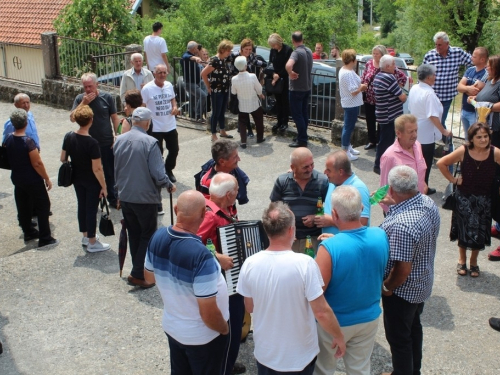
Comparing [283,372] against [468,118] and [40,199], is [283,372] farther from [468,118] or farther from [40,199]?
[468,118]

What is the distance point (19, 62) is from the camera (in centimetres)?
1711

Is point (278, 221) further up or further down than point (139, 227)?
further up

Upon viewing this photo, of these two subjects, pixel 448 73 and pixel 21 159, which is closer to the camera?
pixel 21 159

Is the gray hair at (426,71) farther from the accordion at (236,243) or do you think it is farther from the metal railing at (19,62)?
the metal railing at (19,62)

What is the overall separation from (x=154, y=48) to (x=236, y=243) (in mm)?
8584

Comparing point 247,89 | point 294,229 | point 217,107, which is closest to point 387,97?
point 247,89

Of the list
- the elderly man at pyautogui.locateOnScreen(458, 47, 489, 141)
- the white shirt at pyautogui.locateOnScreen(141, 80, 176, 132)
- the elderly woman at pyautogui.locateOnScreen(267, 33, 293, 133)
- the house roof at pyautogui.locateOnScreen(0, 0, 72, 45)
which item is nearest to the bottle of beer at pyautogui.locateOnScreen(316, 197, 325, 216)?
the white shirt at pyautogui.locateOnScreen(141, 80, 176, 132)

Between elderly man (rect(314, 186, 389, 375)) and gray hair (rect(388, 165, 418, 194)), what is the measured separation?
0.50m

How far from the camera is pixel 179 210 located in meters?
4.29

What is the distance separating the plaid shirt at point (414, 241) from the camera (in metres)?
4.64

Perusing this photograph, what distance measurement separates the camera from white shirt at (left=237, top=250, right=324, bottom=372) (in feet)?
12.8

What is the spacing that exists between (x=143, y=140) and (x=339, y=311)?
3.03m

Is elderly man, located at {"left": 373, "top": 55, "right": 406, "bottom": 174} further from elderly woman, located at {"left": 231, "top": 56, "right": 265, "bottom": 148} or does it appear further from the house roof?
the house roof

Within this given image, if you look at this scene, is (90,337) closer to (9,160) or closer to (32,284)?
(32,284)
